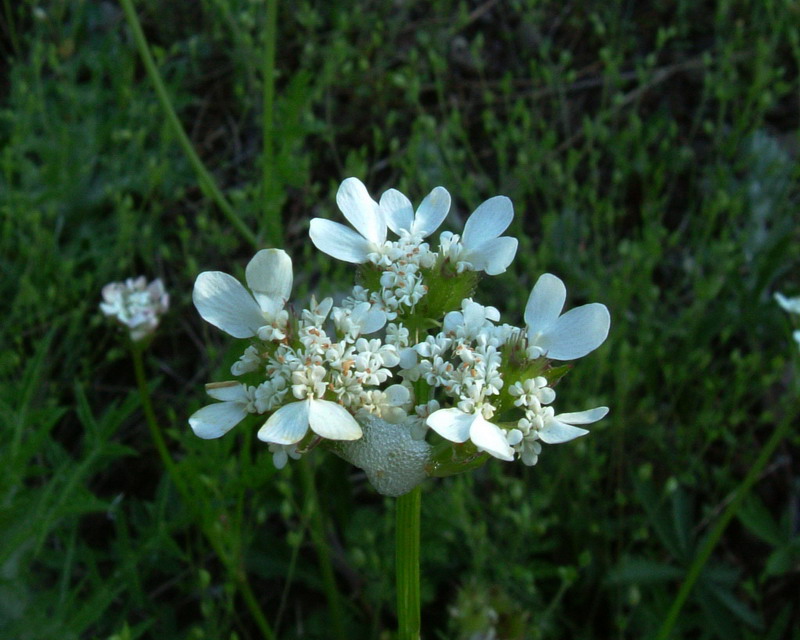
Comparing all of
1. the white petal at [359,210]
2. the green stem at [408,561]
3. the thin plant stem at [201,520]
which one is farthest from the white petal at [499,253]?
the thin plant stem at [201,520]

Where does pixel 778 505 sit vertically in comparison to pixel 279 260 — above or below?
below

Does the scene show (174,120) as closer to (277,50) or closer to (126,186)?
(126,186)

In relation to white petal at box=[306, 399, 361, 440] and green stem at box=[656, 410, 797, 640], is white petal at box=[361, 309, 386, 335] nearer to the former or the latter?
white petal at box=[306, 399, 361, 440]

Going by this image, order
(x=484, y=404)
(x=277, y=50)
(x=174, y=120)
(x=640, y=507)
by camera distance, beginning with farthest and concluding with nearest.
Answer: (x=277, y=50)
(x=640, y=507)
(x=174, y=120)
(x=484, y=404)

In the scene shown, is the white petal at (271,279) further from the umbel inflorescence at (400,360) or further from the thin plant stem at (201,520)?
the thin plant stem at (201,520)

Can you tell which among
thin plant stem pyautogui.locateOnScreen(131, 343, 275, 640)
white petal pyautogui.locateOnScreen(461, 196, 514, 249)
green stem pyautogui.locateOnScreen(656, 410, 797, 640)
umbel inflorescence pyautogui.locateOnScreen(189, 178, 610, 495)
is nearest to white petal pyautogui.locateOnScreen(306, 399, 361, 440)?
umbel inflorescence pyautogui.locateOnScreen(189, 178, 610, 495)

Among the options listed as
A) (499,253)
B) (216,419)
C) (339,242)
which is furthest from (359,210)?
(216,419)

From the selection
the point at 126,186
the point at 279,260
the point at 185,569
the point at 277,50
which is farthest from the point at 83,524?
the point at 277,50
